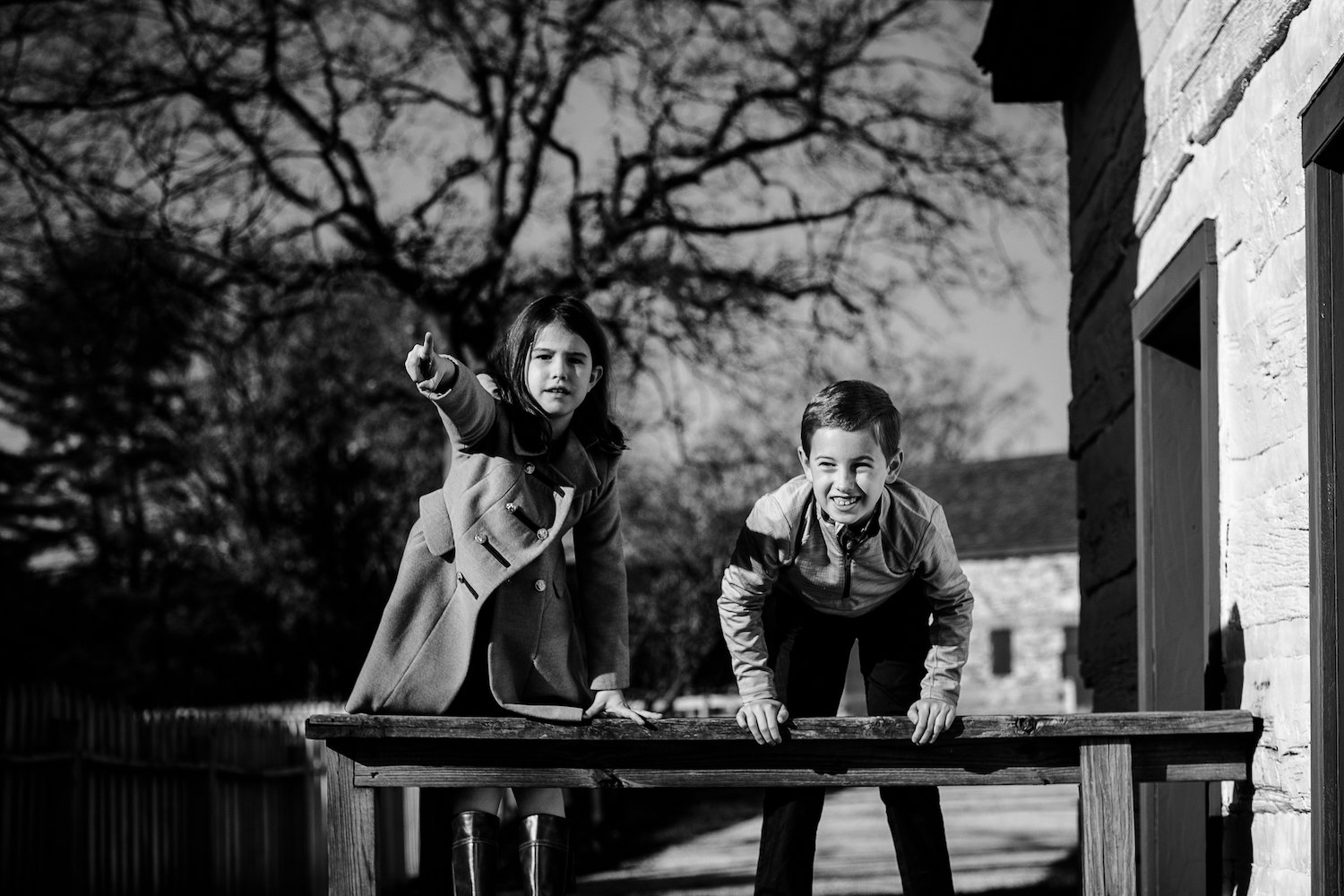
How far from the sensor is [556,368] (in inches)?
129

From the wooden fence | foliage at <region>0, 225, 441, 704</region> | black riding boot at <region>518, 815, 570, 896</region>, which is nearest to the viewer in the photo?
black riding boot at <region>518, 815, 570, 896</region>

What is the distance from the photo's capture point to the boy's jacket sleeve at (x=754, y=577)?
125 inches

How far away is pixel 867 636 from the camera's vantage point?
3.42m

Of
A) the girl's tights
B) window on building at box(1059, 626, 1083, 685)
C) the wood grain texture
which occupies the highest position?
the wood grain texture

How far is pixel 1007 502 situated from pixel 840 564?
3603 cm

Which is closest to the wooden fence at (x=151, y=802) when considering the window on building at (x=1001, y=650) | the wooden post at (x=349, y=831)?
the wooden post at (x=349, y=831)

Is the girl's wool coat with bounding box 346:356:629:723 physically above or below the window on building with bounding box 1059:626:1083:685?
above

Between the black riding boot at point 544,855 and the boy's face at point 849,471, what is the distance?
947 millimetres

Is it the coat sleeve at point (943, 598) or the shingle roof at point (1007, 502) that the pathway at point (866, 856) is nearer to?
the coat sleeve at point (943, 598)

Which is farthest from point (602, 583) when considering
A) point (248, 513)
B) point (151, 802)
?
point (248, 513)

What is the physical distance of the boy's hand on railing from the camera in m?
3.04

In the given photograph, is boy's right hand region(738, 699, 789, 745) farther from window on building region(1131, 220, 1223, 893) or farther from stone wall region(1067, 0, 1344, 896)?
window on building region(1131, 220, 1223, 893)

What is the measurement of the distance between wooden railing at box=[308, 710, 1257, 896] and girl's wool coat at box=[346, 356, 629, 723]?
0.11m

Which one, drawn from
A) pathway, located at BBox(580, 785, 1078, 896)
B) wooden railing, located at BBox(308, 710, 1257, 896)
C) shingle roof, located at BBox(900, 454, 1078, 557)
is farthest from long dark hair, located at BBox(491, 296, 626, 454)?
shingle roof, located at BBox(900, 454, 1078, 557)
